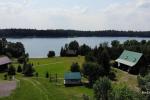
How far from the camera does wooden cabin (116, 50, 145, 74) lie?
76.9 m

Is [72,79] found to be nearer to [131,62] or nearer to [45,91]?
[45,91]

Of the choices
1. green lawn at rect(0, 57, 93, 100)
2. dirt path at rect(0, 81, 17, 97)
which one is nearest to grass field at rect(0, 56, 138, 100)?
green lawn at rect(0, 57, 93, 100)

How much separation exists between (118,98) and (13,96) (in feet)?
117

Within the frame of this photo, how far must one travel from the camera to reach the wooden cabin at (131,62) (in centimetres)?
7688

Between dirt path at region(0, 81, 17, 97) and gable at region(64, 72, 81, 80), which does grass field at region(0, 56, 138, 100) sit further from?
gable at region(64, 72, 81, 80)

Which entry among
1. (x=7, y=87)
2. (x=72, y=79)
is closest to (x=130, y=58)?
(x=72, y=79)

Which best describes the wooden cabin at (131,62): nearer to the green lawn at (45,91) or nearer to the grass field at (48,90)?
the grass field at (48,90)

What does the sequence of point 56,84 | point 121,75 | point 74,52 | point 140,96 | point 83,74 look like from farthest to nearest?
point 74,52
point 121,75
point 83,74
point 56,84
point 140,96

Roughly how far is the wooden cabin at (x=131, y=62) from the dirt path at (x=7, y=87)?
30.7 meters

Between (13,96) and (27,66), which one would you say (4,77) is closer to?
(27,66)

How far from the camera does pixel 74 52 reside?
5054 inches

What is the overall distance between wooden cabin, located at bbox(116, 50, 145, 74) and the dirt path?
101 feet

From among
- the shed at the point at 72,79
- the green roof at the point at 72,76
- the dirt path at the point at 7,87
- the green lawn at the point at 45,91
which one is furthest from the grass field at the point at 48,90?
the green roof at the point at 72,76

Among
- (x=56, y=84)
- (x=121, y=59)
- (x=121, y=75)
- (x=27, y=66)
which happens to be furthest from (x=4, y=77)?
(x=121, y=59)
